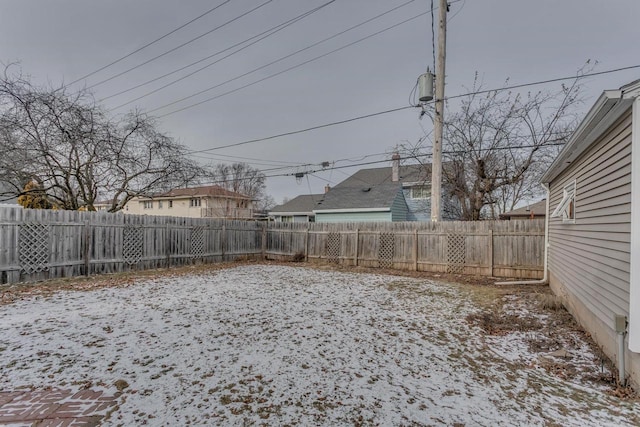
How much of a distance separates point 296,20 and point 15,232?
9511mm

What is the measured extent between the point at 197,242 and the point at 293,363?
8.93m

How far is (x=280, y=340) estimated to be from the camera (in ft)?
12.4

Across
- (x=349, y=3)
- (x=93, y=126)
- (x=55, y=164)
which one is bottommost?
(x=55, y=164)

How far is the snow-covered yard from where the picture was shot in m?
2.32

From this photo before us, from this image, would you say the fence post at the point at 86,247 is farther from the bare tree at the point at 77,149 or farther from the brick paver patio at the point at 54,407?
the brick paver patio at the point at 54,407

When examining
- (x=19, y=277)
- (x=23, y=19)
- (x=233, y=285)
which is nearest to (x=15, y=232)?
(x=19, y=277)

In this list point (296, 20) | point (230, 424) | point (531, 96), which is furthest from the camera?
point (531, 96)

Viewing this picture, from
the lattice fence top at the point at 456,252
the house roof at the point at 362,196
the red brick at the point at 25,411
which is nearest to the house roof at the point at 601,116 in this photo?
the lattice fence top at the point at 456,252

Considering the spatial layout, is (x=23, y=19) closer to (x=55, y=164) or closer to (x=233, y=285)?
(x=55, y=164)

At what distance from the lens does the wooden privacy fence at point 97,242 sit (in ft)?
22.5

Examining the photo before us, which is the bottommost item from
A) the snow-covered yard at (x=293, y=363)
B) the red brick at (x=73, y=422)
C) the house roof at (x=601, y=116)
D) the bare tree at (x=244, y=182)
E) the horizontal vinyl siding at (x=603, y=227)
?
the snow-covered yard at (x=293, y=363)

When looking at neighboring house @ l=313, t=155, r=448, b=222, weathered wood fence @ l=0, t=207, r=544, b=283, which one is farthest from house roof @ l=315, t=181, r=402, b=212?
weathered wood fence @ l=0, t=207, r=544, b=283

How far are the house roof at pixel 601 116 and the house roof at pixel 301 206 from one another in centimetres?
1881

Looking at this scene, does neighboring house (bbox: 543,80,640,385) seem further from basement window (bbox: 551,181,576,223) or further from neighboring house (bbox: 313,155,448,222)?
neighboring house (bbox: 313,155,448,222)
